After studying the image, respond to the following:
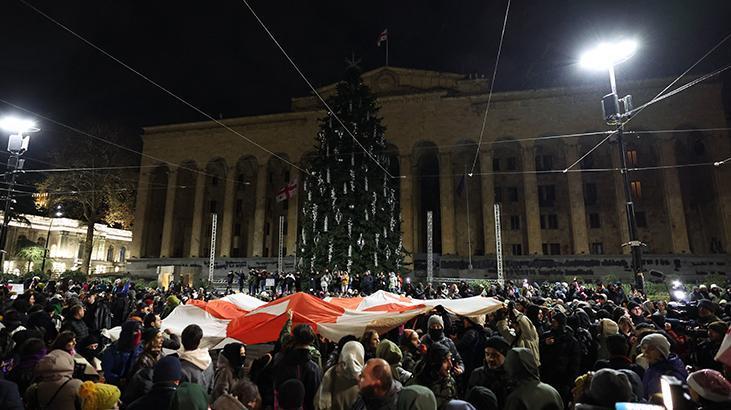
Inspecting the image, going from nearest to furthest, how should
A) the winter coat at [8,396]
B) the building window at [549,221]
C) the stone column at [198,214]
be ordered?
the winter coat at [8,396], the building window at [549,221], the stone column at [198,214]

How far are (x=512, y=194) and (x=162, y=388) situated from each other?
37.8m

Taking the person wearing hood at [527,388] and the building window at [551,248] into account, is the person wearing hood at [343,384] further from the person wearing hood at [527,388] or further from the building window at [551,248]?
the building window at [551,248]

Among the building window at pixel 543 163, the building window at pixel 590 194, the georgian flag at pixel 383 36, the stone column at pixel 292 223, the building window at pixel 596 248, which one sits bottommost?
the building window at pixel 596 248

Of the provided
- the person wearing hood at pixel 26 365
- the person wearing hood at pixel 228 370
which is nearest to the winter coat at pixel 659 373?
the person wearing hood at pixel 228 370

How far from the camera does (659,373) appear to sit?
402cm

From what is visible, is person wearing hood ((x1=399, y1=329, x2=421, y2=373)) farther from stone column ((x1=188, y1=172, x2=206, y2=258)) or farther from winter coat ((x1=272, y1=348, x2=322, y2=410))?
stone column ((x1=188, y1=172, x2=206, y2=258))

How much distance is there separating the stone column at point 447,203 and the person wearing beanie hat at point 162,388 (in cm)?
3156

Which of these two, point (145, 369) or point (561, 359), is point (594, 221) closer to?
point (561, 359)

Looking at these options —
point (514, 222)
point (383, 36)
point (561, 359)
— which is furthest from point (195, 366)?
point (514, 222)

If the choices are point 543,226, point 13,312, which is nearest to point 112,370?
point 13,312

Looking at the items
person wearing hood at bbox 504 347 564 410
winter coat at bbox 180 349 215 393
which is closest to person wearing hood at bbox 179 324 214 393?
winter coat at bbox 180 349 215 393

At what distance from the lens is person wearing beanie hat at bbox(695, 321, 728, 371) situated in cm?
484

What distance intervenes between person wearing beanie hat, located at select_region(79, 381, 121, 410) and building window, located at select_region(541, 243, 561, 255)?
37308 mm

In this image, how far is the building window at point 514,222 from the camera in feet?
121
